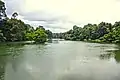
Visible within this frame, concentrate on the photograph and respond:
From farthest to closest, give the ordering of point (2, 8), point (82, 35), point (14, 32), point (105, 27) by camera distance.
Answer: point (82, 35) → point (105, 27) → point (14, 32) → point (2, 8)

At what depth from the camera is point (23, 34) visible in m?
80.4

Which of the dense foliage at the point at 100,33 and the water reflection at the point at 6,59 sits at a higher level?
the dense foliage at the point at 100,33

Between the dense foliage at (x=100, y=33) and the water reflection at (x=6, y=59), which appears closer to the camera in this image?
the water reflection at (x=6, y=59)

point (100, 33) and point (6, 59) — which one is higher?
point (100, 33)

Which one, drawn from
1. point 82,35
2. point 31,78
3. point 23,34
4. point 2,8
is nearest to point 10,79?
point 31,78

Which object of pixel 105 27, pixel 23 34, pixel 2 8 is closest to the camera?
pixel 2 8

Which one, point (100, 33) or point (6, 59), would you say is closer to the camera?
point (6, 59)

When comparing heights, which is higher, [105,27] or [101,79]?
[105,27]

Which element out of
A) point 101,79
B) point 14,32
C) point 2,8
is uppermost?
point 2,8

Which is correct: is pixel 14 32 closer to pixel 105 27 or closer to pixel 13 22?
pixel 13 22

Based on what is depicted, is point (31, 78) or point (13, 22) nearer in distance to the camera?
point (31, 78)

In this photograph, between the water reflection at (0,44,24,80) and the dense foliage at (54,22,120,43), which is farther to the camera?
the dense foliage at (54,22,120,43)

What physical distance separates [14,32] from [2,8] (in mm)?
9261

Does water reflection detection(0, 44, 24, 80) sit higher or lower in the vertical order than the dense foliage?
lower
